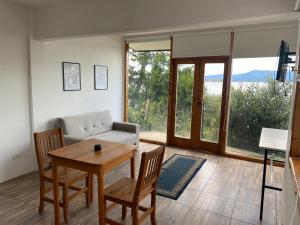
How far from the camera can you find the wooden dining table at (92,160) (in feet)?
6.64

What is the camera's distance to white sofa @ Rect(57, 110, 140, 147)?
389 cm

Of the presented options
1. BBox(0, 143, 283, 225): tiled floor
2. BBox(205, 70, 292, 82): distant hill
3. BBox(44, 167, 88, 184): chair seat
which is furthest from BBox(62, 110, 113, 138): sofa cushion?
BBox(205, 70, 292, 82): distant hill

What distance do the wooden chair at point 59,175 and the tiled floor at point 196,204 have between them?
0.19 m

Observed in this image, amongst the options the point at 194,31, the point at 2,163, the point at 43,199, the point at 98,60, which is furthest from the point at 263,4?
the point at 2,163

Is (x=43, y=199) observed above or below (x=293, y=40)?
below

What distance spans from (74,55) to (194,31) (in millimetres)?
2407

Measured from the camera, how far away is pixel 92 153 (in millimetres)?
2324

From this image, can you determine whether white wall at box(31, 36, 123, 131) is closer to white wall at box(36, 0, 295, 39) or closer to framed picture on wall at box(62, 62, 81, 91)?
framed picture on wall at box(62, 62, 81, 91)

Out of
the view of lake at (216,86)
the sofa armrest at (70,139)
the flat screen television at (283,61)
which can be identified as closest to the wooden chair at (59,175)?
the sofa armrest at (70,139)

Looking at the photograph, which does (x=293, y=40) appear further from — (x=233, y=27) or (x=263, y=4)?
(x=263, y=4)

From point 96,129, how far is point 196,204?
97.0 inches

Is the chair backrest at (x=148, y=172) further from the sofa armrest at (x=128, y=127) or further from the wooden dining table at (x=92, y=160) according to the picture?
the sofa armrest at (x=128, y=127)

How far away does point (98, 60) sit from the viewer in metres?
4.77

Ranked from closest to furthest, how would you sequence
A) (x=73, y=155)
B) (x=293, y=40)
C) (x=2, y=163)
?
(x=73, y=155) → (x=2, y=163) → (x=293, y=40)
